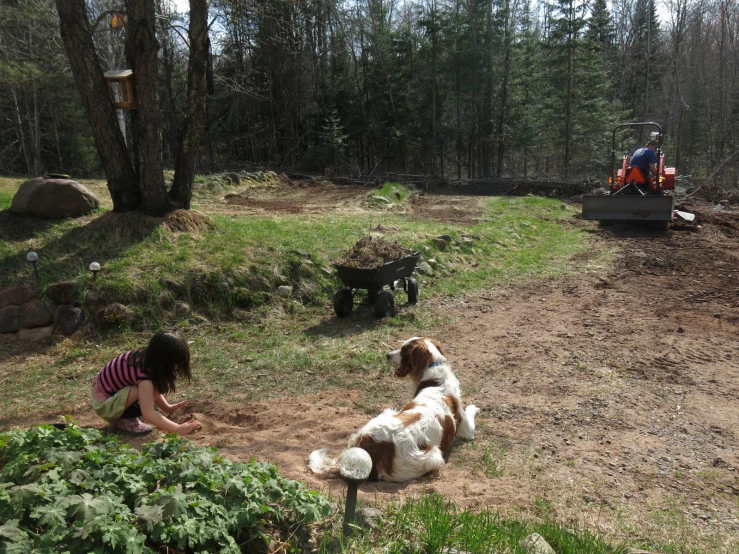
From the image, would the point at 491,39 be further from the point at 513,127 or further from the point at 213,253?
the point at 213,253

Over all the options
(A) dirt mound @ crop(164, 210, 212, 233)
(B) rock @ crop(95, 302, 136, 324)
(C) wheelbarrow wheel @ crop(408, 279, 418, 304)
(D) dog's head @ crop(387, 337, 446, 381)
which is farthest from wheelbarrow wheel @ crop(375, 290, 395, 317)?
(A) dirt mound @ crop(164, 210, 212, 233)

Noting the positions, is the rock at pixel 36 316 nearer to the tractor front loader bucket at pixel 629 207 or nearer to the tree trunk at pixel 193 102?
the tree trunk at pixel 193 102

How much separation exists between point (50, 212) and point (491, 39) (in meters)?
25.4

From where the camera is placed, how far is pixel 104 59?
65.4 ft

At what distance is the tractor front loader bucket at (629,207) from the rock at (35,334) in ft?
40.2

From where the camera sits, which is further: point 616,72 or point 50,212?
point 616,72

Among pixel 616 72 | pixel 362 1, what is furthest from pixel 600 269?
pixel 616 72

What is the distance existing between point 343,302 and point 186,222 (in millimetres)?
3090

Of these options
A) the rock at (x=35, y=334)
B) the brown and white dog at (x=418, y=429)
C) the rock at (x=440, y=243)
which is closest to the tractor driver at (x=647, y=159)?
the rock at (x=440, y=243)

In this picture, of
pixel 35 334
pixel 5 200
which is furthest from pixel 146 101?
pixel 5 200

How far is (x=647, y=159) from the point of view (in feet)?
44.7

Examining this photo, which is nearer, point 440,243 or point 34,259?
point 34,259

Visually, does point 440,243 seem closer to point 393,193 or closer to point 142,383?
point 393,193

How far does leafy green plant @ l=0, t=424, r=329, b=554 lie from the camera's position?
7.08ft
